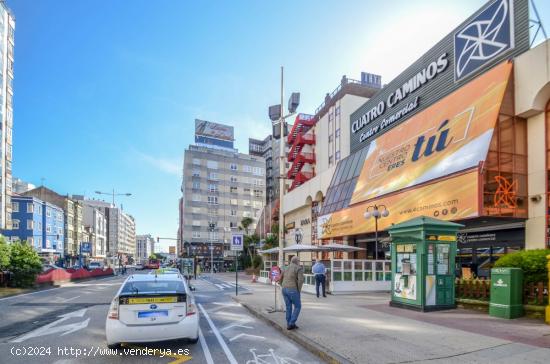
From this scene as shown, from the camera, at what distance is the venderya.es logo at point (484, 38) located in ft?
59.9

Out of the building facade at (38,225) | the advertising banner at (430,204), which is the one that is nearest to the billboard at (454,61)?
the advertising banner at (430,204)

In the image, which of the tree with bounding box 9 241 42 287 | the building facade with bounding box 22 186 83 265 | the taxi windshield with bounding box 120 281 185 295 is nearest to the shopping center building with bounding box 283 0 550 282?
the taxi windshield with bounding box 120 281 185 295

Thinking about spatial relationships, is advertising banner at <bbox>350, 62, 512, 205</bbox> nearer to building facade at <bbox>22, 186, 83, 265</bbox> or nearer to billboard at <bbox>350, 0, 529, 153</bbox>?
billboard at <bbox>350, 0, 529, 153</bbox>

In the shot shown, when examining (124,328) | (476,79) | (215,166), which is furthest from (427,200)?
(215,166)

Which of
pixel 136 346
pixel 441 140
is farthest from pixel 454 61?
pixel 136 346

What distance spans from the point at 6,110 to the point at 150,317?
171 ft

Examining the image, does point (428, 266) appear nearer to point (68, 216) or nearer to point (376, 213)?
point (376, 213)

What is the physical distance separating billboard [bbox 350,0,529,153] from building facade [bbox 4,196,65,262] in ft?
170

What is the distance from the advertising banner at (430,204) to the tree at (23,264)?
20.2m

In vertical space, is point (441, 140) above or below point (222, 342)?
above

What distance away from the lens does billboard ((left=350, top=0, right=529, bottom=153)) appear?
18.0 meters

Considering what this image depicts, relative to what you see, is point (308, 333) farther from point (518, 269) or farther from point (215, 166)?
point (215, 166)

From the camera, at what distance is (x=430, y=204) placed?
19.3 metres

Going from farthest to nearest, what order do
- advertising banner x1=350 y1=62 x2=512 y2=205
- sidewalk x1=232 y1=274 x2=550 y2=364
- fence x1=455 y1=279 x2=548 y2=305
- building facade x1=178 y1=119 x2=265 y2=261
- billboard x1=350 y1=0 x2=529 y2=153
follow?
1. building facade x1=178 y1=119 x2=265 y2=261
2. billboard x1=350 y1=0 x2=529 y2=153
3. advertising banner x1=350 y1=62 x2=512 y2=205
4. fence x1=455 y1=279 x2=548 y2=305
5. sidewalk x1=232 y1=274 x2=550 y2=364
